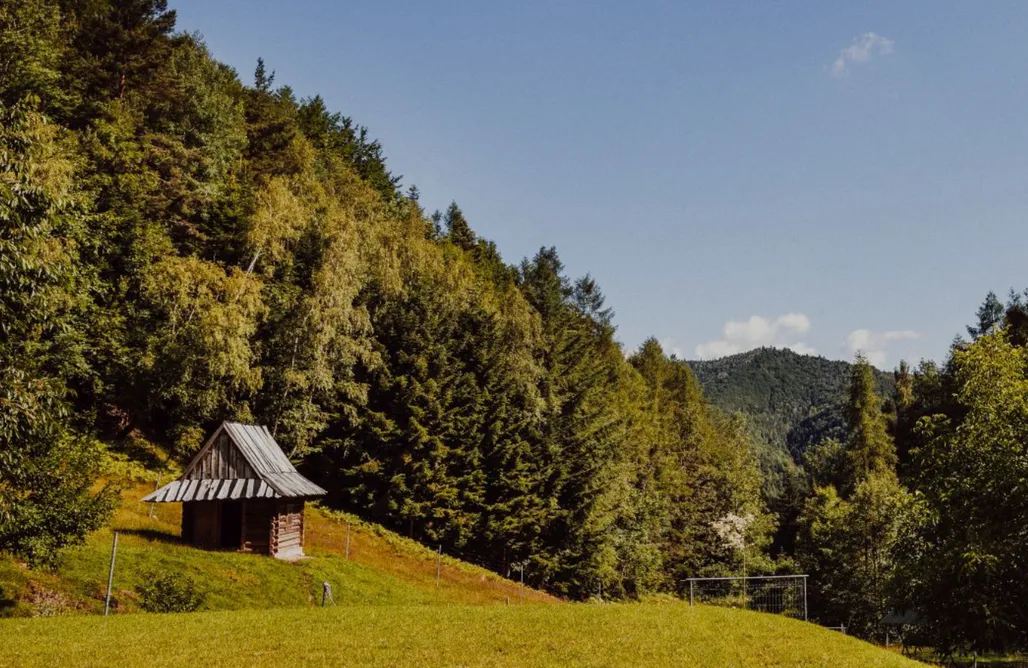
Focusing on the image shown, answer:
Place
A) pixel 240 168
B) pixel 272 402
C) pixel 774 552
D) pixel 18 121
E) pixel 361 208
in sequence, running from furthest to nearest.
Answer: pixel 774 552 → pixel 361 208 → pixel 240 168 → pixel 272 402 → pixel 18 121

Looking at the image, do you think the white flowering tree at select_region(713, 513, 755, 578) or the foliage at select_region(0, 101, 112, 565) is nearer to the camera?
the foliage at select_region(0, 101, 112, 565)

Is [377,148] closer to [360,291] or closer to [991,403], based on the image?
[360,291]

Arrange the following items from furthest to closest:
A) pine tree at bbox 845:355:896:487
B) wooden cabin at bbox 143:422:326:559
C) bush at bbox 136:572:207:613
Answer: pine tree at bbox 845:355:896:487 → wooden cabin at bbox 143:422:326:559 → bush at bbox 136:572:207:613

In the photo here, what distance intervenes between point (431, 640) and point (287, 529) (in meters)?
20.3

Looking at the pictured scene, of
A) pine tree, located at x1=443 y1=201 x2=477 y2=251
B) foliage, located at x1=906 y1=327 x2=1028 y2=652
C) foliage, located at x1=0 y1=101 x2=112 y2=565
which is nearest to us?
foliage, located at x1=0 y1=101 x2=112 y2=565

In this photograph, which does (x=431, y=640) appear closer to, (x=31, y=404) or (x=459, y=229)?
(x=31, y=404)

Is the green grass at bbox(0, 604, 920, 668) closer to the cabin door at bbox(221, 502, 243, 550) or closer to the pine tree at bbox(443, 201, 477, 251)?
the cabin door at bbox(221, 502, 243, 550)

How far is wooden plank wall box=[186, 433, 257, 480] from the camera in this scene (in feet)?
121

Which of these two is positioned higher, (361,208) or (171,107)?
(171,107)

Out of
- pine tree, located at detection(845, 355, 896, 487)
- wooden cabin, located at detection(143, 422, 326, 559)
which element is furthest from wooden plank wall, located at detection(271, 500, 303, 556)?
pine tree, located at detection(845, 355, 896, 487)

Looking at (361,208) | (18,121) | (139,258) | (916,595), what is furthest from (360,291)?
(916,595)

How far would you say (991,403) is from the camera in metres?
26.0

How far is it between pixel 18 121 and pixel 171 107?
3629cm

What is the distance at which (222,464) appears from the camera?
3709cm
